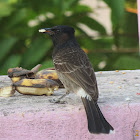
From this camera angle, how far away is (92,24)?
482 centimetres

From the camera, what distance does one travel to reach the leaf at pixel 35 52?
4.24 m

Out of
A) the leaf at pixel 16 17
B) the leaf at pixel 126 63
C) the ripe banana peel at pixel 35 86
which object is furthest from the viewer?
the leaf at pixel 16 17

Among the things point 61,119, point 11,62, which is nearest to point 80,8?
point 11,62

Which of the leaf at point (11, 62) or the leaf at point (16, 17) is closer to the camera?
the leaf at point (11, 62)

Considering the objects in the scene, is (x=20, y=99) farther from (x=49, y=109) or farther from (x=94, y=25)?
(x=94, y=25)

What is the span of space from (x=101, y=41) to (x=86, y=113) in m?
2.75

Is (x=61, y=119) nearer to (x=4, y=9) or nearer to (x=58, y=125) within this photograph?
(x=58, y=125)

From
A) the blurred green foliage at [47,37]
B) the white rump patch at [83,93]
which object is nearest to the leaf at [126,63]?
the blurred green foliage at [47,37]

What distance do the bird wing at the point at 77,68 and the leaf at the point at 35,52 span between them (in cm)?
169

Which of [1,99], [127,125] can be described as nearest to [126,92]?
[127,125]

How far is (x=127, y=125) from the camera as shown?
91.4 inches

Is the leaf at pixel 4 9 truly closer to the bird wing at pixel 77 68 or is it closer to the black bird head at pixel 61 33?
the black bird head at pixel 61 33

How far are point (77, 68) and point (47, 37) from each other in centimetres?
230

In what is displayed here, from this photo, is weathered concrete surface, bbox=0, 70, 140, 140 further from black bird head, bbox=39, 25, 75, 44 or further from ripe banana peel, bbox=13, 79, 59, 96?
black bird head, bbox=39, 25, 75, 44
